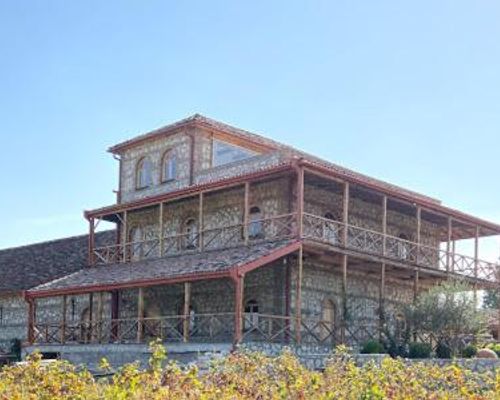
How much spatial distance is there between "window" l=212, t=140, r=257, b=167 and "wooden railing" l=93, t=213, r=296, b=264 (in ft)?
10.3

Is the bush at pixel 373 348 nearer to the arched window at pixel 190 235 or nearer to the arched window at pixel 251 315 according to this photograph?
the arched window at pixel 251 315

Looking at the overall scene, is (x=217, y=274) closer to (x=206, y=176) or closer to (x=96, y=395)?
(x=206, y=176)

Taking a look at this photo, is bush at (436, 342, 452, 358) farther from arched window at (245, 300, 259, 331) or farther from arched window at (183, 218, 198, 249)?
arched window at (183, 218, 198, 249)

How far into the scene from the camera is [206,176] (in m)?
27.5

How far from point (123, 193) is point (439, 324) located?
1368 centimetres

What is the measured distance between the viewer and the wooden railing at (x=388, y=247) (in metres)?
23.7

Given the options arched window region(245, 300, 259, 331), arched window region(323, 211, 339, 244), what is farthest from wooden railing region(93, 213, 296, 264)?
arched window region(245, 300, 259, 331)

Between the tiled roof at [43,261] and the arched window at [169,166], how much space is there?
4928 millimetres

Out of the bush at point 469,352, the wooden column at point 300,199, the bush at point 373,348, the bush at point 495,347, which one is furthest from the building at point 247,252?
the bush at point 469,352

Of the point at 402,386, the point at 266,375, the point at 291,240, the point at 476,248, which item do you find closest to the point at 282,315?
the point at 291,240

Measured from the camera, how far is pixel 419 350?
74.8 ft

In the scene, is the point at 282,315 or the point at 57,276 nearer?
the point at 282,315

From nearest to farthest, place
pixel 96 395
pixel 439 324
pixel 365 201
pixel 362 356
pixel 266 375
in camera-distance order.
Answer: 1. pixel 96 395
2. pixel 266 375
3. pixel 362 356
4. pixel 439 324
5. pixel 365 201

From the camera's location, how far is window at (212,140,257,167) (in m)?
28.6
